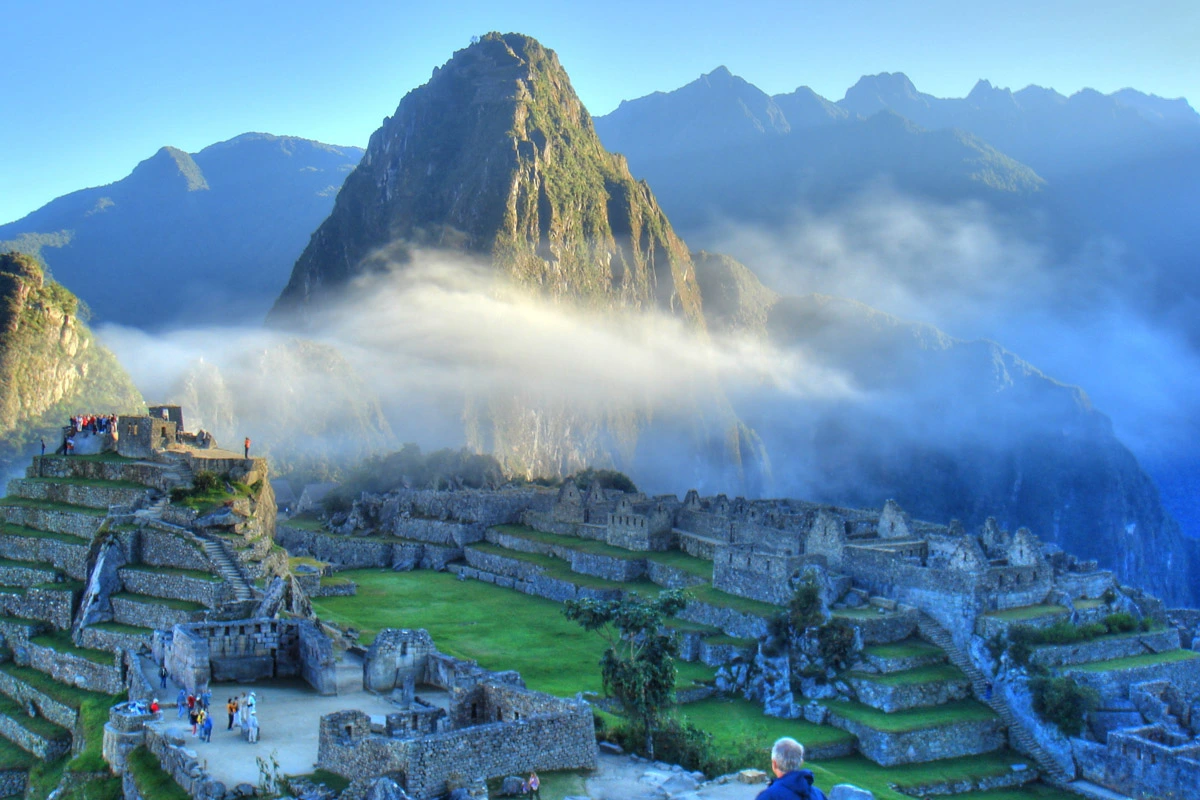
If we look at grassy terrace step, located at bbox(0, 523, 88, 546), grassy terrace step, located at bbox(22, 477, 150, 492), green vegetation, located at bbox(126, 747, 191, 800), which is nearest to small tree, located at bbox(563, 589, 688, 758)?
green vegetation, located at bbox(126, 747, 191, 800)

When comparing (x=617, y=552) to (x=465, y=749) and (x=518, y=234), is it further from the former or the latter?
(x=518, y=234)

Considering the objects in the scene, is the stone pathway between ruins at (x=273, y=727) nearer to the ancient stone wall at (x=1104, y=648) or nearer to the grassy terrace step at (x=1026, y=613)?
the grassy terrace step at (x=1026, y=613)

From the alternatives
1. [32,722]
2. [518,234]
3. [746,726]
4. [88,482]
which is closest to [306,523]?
[88,482]

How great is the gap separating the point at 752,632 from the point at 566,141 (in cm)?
16270

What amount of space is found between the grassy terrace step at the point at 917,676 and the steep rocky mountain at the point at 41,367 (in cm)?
3654

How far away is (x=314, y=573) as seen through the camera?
46.8 metres

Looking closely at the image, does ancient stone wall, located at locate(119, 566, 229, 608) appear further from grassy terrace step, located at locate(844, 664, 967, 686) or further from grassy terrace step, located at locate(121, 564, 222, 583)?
grassy terrace step, located at locate(844, 664, 967, 686)

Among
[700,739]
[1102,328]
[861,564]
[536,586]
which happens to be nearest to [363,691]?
[700,739]

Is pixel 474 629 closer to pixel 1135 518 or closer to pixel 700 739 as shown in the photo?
pixel 700 739

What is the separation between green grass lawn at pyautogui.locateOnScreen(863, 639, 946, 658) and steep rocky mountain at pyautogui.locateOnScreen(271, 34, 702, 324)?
13281cm

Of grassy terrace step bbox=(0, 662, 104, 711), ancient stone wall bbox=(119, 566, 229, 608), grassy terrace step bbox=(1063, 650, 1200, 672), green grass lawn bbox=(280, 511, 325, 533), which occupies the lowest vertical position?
green grass lawn bbox=(280, 511, 325, 533)

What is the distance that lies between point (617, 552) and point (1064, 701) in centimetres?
2347

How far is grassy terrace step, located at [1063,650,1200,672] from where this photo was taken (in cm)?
3566

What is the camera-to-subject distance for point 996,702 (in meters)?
34.7
